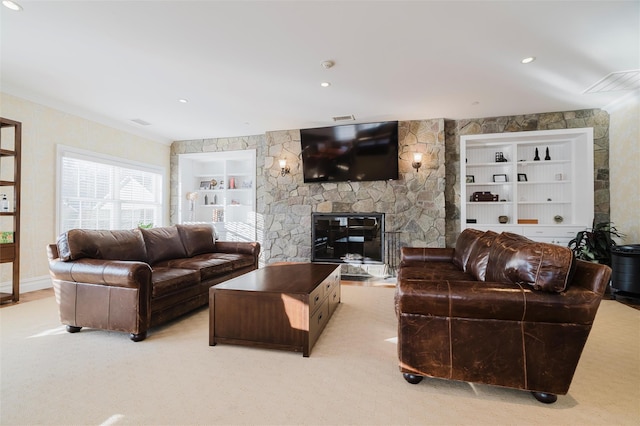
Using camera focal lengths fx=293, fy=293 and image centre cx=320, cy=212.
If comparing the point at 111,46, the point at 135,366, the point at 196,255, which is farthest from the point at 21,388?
the point at 111,46

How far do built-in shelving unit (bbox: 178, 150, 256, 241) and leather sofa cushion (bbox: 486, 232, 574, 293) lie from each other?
5.03m

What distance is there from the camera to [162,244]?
3725 mm

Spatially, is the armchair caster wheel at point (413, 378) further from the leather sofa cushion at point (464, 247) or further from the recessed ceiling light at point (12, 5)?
the recessed ceiling light at point (12, 5)

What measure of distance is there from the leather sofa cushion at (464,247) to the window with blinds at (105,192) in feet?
18.4

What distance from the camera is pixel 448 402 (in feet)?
5.55

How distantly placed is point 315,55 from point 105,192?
4.55 m

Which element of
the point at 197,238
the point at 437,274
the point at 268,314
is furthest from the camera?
the point at 197,238

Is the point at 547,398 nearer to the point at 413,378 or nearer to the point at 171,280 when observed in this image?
the point at 413,378

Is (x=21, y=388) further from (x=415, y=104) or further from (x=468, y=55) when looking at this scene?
(x=415, y=104)

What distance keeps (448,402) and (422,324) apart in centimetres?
44

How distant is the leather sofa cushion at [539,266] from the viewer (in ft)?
5.19

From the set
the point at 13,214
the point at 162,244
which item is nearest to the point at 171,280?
the point at 162,244

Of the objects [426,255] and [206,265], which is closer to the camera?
[206,265]

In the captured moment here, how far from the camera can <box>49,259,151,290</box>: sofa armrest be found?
2455mm
